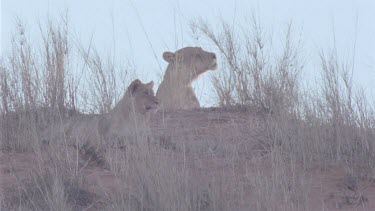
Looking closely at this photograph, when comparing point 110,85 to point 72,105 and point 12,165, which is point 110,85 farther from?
point 12,165

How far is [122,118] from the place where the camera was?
10836 millimetres

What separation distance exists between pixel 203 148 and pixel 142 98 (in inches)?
88.7

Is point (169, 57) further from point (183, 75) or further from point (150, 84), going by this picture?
point (150, 84)

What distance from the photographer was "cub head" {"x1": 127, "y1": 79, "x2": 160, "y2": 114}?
11.0m

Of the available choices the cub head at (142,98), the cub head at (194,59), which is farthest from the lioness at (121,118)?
the cub head at (194,59)

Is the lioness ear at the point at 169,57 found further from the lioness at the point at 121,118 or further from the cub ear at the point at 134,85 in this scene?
the cub ear at the point at 134,85

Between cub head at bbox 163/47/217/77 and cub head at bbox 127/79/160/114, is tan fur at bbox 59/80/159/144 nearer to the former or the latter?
cub head at bbox 127/79/160/114

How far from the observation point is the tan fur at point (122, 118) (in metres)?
10.3

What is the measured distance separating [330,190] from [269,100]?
2.95m

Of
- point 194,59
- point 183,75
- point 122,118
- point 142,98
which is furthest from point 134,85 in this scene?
point 194,59

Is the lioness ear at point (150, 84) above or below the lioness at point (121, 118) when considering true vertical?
above

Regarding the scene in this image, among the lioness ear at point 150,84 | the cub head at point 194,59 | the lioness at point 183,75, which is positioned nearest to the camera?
the lioness ear at point 150,84

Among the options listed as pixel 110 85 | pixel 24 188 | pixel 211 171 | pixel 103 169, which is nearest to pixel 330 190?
pixel 211 171

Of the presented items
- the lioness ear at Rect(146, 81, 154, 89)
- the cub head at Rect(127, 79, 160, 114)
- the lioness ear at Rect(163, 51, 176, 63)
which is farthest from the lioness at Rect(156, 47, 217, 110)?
the cub head at Rect(127, 79, 160, 114)
